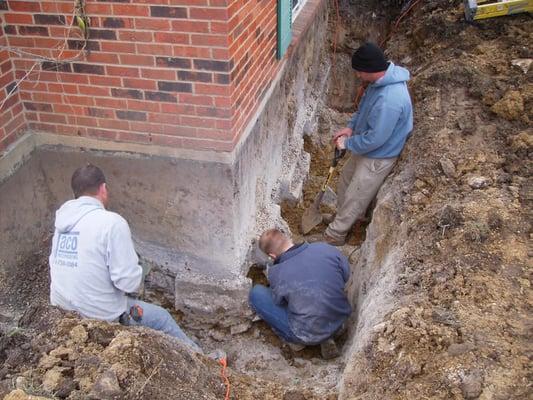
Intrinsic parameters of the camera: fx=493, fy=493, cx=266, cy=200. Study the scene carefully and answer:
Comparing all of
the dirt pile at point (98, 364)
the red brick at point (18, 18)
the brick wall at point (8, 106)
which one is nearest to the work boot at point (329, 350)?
the dirt pile at point (98, 364)

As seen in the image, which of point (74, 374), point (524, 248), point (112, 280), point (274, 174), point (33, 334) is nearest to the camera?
point (74, 374)

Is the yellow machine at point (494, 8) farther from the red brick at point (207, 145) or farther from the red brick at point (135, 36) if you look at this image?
the red brick at point (135, 36)

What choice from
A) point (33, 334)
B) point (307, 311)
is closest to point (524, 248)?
point (307, 311)

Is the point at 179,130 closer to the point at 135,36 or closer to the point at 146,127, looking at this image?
the point at 146,127

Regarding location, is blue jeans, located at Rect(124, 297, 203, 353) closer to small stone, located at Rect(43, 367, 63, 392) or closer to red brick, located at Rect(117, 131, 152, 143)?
small stone, located at Rect(43, 367, 63, 392)

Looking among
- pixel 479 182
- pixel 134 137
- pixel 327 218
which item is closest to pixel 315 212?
pixel 327 218

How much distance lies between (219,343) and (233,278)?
624 mm

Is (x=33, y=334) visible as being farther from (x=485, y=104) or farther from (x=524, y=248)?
(x=485, y=104)

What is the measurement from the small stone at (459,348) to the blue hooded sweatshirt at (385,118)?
2654 mm

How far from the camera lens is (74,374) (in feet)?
8.13

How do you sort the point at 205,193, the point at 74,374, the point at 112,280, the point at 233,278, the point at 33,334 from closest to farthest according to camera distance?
the point at 74,374, the point at 33,334, the point at 112,280, the point at 205,193, the point at 233,278

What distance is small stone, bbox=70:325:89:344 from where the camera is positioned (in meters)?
2.73

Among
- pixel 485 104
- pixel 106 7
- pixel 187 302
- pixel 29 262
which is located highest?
pixel 106 7

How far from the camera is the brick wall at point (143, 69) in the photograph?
3299 mm
